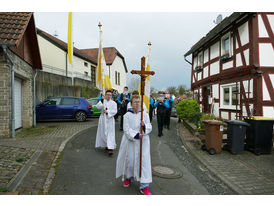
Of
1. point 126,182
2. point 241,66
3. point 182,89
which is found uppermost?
point 182,89

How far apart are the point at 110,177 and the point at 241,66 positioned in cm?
931

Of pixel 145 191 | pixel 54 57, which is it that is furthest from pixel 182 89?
pixel 145 191

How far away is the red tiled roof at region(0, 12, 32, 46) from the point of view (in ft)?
22.8

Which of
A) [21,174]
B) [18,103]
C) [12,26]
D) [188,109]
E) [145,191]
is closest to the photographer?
[145,191]

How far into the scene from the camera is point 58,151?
5.84 metres

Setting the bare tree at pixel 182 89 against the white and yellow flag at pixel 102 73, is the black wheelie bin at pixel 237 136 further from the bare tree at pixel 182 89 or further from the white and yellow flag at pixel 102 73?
the bare tree at pixel 182 89

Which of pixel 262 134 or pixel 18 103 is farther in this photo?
pixel 18 103

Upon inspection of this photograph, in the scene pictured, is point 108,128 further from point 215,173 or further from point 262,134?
point 262,134

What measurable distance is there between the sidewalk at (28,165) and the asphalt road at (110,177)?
227 millimetres

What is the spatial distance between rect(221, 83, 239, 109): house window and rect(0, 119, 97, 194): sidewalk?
30.1 feet

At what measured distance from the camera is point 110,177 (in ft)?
13.6

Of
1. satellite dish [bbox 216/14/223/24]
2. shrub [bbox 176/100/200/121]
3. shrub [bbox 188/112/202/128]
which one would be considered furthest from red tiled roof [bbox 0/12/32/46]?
satellite dish [bbox 216/14/223/24]

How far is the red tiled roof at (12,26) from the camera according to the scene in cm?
694

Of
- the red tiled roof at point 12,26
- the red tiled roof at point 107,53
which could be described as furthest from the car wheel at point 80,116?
the red tiled roof at point 107,53
